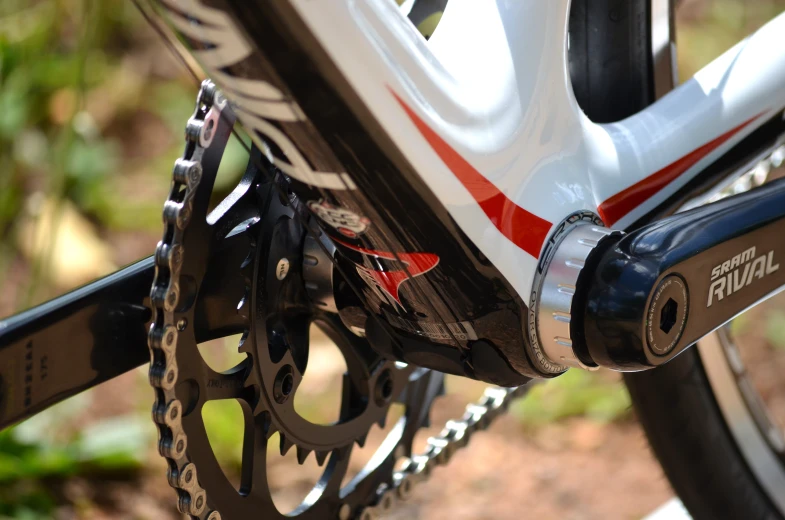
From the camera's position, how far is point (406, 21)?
56cm

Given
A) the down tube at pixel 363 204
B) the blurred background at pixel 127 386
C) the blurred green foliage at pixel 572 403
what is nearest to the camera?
the down tube at pixel 363 204

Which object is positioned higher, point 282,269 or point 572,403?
point 282,269

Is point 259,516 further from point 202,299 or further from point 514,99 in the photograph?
point 514,99

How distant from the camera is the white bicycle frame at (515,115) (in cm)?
53

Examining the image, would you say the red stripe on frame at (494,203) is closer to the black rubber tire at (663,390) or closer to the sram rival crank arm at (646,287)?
the sram rival crank arm at (646,287)

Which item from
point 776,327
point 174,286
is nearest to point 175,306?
point 174,286

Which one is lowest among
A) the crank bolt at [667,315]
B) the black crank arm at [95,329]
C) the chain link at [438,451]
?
the chain link at [438,451]

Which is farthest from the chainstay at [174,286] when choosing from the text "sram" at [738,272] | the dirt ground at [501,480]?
the dirt ground at [501,480]

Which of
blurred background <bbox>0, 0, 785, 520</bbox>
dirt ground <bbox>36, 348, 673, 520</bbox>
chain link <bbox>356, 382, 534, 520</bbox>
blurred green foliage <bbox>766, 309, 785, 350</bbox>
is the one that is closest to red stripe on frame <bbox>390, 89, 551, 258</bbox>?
chain link <bbox>356, 382, 534, 520</bbox>

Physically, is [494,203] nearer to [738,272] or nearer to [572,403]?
[738,272]

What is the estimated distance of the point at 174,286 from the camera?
57 centimetres

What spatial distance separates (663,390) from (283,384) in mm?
385

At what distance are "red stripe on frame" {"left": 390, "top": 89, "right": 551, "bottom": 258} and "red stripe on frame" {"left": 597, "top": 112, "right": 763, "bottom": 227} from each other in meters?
0.08

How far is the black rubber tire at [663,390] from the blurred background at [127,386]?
0.09 metres
